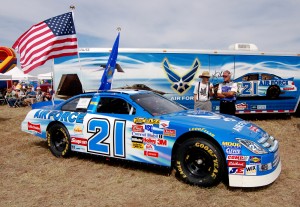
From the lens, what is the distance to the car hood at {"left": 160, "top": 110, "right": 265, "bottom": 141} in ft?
12.3

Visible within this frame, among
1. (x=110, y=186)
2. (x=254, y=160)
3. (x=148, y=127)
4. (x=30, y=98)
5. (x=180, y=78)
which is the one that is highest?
(x=180, y=78)

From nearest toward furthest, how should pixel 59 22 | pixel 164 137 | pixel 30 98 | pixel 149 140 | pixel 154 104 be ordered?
pixel 164 137, pixel 149 140, pixel 154 104, pixel 59 22, pixel 30 98

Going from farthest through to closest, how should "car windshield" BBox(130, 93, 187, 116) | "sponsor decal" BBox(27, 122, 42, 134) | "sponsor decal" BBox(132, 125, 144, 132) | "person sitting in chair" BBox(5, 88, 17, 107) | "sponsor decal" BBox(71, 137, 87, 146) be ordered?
"person sitting in chair" BBox(5, 88, 17, 107), "sponsor decal" BBox(27, 122, 42, 134), "sponsor decal" BBox(71, 137, 87, 146), "car windshield" BBox(130, 93, 187, 116), "sponsor decal" BBox(132, 125, 144, 132)

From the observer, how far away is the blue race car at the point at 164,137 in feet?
11.9

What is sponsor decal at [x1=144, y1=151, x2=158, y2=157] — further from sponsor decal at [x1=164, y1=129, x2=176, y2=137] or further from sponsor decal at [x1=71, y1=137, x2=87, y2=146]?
sponsor decal at [x1=71, y1=137, x2=87, y2=146]

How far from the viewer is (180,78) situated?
9102 millimetres

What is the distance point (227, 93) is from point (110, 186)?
3.43 metres

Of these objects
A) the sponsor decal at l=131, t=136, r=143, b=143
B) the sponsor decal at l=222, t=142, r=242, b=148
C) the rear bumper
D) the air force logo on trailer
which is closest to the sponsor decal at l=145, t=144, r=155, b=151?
the sponsor decal at l=131, t=136, r=143, b=143

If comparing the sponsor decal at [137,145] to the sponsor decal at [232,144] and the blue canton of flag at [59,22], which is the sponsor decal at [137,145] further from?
the blue canton of flag at [59,22]

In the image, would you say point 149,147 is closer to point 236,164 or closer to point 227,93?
point 236,164

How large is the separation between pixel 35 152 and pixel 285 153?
17.9ft

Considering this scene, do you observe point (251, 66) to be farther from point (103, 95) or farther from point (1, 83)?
point (1, 83)

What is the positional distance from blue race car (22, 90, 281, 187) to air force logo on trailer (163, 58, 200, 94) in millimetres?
3915

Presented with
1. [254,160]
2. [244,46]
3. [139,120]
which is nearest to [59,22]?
[139,120]
